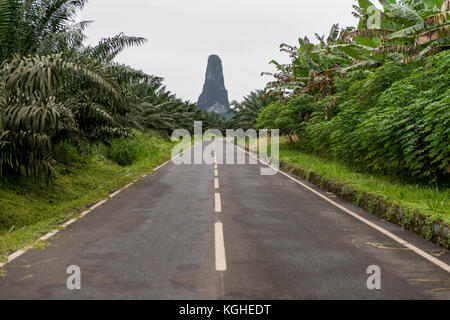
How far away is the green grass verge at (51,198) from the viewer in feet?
22.6

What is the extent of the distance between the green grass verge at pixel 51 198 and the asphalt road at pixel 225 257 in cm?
61

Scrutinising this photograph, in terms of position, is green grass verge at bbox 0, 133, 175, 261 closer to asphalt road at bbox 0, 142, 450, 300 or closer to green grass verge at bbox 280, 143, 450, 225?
asphalt road at bbox 0, 142, 450, 300

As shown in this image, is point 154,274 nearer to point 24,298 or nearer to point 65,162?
point 24,298

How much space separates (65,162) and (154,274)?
1007 centimetres

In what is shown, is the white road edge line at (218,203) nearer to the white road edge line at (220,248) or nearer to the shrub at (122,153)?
the white road edge line at (220,248)

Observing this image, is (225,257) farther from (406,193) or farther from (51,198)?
(51,198)

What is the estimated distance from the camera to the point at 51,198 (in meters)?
10.7

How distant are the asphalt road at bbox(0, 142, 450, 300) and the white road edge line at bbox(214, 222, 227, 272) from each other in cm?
1

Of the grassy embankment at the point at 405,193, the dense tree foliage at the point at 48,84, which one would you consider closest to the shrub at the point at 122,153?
the dense tree foliage at the point at 48,84

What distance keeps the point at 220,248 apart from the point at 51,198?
6.92m
